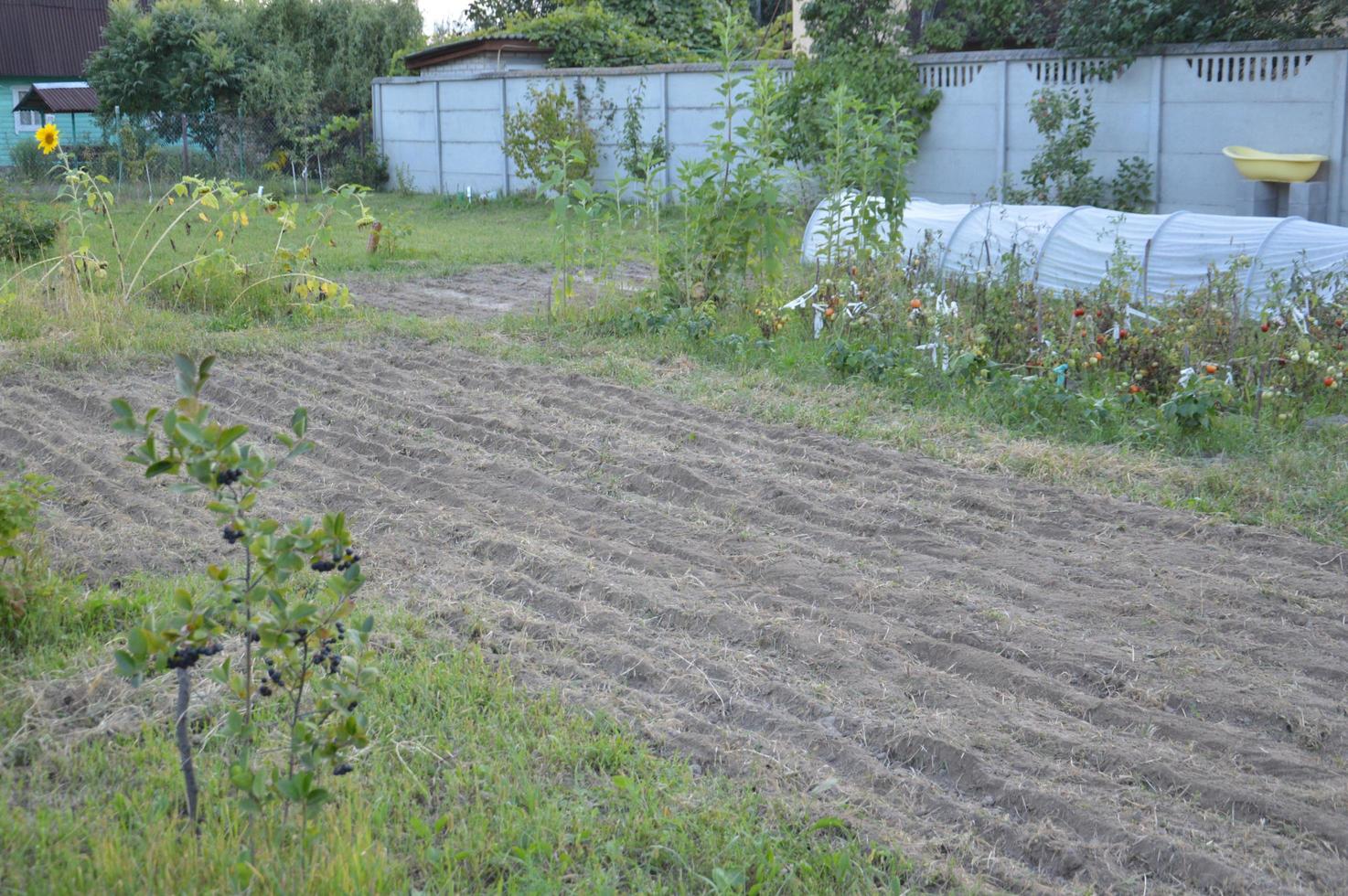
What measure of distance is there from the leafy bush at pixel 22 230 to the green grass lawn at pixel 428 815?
8.54 meters

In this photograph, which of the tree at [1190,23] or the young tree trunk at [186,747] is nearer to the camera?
the young tree trunk at [186,747]

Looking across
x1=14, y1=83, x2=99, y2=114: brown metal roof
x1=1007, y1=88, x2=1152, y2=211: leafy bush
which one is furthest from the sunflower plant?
x1=14, y1=83, x2=99, y2=114: brown metal roof

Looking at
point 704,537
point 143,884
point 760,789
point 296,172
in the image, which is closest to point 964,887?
point 760,789

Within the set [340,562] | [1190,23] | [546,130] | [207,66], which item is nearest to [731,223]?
[340,562]

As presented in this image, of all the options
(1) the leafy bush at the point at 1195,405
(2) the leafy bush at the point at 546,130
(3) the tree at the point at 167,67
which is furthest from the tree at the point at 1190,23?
(3) the tree at the point at 167,67

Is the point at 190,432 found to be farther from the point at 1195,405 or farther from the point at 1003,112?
the point at 1003,112

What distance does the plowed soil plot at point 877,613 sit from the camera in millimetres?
3006

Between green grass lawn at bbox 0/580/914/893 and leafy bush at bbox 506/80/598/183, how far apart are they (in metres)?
14.8

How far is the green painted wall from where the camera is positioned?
25.4m

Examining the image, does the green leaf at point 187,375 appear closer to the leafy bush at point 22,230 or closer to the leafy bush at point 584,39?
the leafy bush at point 22,230

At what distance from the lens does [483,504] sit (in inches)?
202

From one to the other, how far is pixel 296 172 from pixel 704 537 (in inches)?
723

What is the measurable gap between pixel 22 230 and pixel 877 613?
975 centimetres

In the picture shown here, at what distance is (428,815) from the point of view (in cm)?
298
